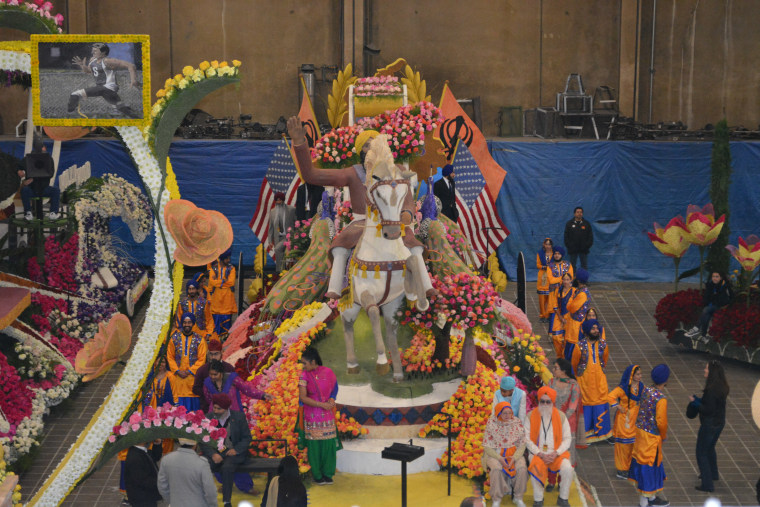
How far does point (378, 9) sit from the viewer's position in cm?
2347

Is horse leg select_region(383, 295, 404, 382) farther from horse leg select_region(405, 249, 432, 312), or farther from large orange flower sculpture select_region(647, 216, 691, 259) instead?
large orange flower sculpture select_region(647, 216, 691, 259)

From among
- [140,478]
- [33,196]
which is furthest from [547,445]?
[33,196]

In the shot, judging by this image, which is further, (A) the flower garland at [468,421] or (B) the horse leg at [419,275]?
(B) the horse leg at [419,275]

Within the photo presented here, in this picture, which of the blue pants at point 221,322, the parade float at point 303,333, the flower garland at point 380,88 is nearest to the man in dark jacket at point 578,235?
the parade float at point 303,333

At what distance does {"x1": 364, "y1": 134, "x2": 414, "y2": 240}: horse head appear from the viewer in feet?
35.9

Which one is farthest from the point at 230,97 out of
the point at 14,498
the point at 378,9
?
the point at 14,498

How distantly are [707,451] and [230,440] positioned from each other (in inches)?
191

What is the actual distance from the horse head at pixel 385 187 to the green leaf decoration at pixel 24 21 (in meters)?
3.44

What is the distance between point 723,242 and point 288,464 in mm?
10083

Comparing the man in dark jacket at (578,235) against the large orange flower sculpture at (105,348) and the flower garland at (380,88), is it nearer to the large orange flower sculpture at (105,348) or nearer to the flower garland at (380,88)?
the flower garland at (380,88)

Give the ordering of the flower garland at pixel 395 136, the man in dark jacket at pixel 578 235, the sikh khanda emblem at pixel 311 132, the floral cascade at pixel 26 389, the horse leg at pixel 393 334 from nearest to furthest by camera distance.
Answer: the horse leg at pixel 393 334
the floral cascade at pixel 26 389
the flower garland at pixel 395 136
the sikh khanda emblem at pixel 311 132
the man in dark jacket at pixel 578 235

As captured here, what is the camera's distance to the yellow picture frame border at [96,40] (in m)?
9.08

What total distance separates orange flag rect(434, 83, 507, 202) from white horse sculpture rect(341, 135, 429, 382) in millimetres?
5604

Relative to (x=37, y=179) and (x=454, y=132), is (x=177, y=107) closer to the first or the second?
(x=37, y=179)
